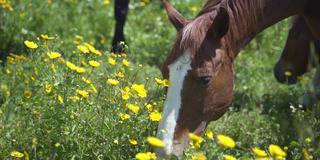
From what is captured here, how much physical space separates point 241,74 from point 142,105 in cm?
219

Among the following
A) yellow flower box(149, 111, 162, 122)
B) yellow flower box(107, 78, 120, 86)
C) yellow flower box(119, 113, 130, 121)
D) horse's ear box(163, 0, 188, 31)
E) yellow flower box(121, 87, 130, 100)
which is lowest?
yellow flower box(149, 111, 162, 122)

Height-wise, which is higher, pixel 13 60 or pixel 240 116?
pixel 13 60

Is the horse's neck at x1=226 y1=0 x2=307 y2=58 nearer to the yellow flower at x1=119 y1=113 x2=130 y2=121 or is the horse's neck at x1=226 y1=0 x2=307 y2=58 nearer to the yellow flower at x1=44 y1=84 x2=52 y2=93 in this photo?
the yellow flower at x1=119 y1=113 x2=130 y2=121

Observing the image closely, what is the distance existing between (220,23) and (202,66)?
0.23m

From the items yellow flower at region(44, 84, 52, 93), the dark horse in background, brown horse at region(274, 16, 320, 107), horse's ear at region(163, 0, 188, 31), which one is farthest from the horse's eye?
the dark horse in background

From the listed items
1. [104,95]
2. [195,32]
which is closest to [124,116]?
[104,95]

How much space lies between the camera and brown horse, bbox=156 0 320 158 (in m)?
3.17

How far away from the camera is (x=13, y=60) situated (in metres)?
4.26

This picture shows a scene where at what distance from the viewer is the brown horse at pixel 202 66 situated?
3.17 m

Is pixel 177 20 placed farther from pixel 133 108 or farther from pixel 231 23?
pixel 133 108

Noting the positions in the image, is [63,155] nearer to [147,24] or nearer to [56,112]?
[56,112]

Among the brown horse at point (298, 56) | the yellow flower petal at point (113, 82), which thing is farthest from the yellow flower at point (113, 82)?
the brown horse at point (298, 56)

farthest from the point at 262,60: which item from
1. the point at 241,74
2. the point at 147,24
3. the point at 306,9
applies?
the point at 306,9

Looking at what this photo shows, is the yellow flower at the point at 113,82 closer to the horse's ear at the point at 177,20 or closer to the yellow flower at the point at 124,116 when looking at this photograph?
the yellow flower at the point at 124,116
